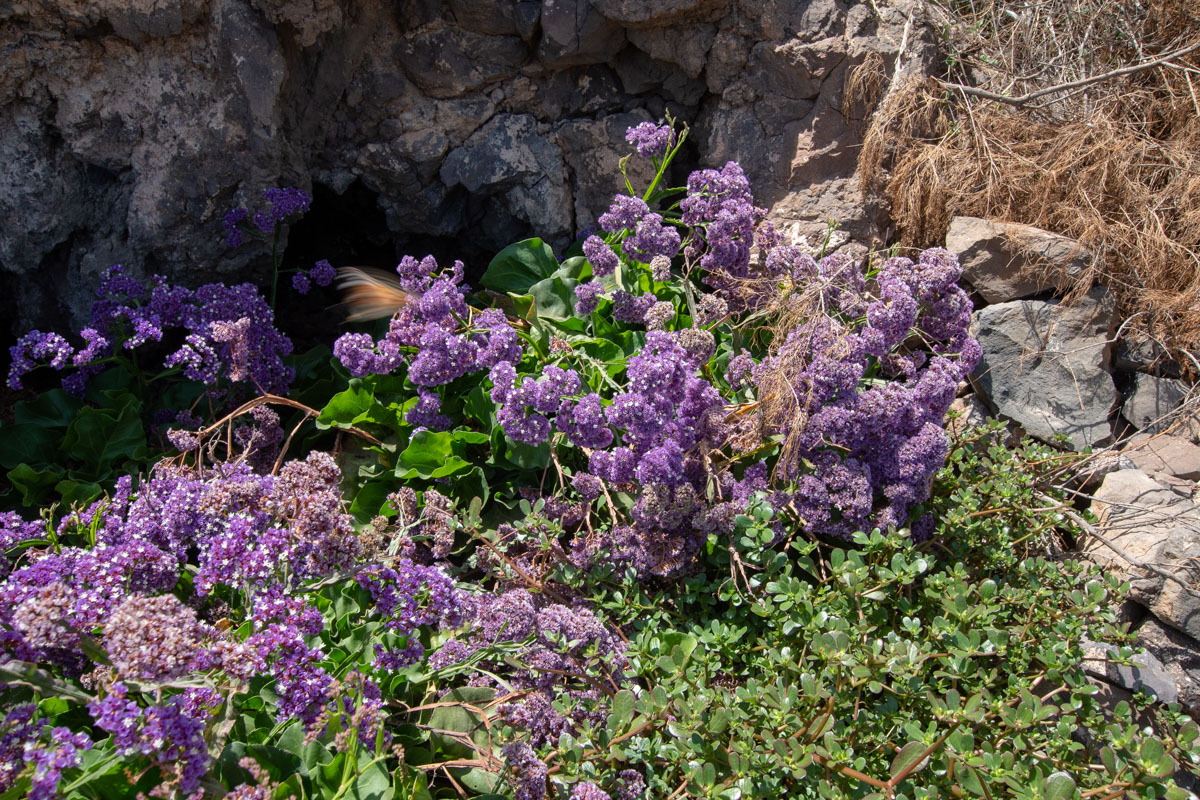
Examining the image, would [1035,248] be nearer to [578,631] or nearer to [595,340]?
[595,340]

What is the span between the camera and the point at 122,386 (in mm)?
3309

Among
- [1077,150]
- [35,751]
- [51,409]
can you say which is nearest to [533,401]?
[35,751]

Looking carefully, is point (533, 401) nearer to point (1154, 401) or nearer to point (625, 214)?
point (625, 214)

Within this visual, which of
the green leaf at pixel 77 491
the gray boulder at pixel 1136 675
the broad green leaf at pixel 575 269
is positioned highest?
the broad green leaf at pixel 575 269

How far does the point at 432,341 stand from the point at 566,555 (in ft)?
2.71

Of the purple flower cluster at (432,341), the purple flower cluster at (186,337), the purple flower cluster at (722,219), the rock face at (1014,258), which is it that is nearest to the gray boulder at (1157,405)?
the rock face at (1014,258)

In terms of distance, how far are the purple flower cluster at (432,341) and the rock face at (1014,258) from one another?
6.26 ft

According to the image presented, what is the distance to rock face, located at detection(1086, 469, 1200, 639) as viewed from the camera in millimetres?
2787

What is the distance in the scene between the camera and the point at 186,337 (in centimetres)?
315

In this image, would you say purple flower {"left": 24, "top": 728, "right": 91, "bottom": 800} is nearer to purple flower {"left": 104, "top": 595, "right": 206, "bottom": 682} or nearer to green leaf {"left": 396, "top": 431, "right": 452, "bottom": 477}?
purple flower {"left": 104, "top": 595, "right": 206, "bottom": 682}

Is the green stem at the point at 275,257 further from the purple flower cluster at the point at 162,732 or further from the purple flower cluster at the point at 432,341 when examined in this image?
the purple flower cluster at the point at 162,732

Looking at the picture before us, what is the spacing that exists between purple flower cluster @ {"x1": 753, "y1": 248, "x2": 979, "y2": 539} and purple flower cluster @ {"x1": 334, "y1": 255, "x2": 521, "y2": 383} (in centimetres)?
89

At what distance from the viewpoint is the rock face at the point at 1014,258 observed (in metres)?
3.50

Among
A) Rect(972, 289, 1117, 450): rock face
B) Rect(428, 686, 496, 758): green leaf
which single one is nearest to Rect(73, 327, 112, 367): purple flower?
Rect(428, 686, 496, 758): green leaf
